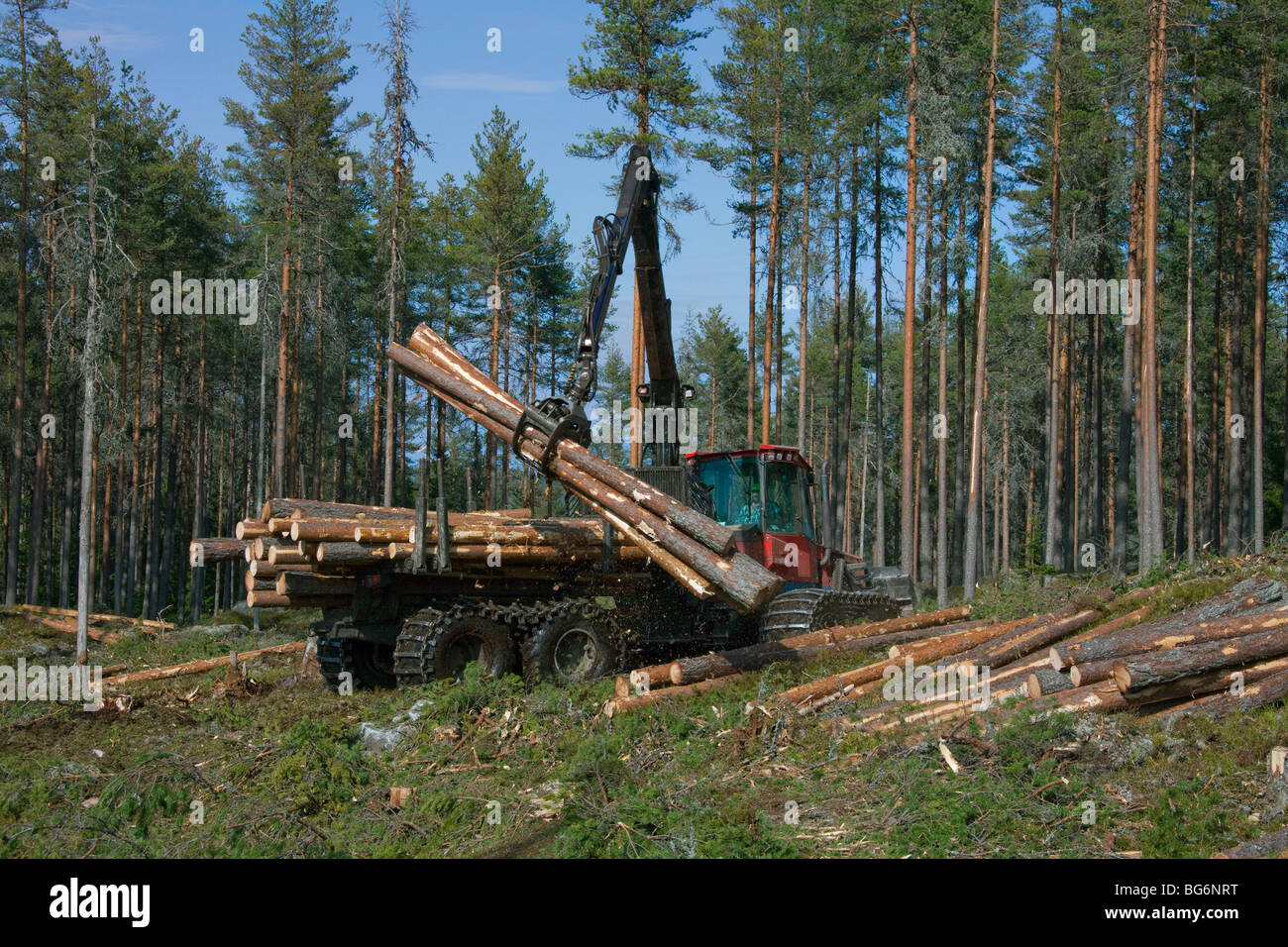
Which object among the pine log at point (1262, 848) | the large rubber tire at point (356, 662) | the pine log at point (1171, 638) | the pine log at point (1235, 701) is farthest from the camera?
the large rubber tire at point (356, 662)

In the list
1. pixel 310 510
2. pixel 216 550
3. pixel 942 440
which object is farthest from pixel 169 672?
pixel 942 440

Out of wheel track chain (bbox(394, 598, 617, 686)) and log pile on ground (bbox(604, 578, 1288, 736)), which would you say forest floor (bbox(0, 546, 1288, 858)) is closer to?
log pile on ground (bbox(604, 578, 1288, 736))

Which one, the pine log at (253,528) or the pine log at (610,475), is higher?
the pine log at (610,475)

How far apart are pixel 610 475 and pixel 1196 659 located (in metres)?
Answer: 5.67

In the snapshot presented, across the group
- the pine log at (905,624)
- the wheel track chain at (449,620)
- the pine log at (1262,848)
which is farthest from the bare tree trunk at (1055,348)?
the pine log at (1262,848)

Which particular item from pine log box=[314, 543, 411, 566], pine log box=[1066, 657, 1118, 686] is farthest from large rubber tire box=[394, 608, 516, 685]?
pine log box=[1066, 657, 1118, 686]

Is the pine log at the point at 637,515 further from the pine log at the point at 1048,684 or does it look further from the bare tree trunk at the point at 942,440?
the bare tree trunk at the point at 942,440

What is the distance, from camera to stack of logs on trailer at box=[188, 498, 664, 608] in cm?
1062

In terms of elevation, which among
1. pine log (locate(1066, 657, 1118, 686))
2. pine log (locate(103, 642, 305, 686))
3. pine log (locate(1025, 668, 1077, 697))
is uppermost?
pine log (locate(1066, 657, 1118, 686))

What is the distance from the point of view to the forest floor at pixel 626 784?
613 cm

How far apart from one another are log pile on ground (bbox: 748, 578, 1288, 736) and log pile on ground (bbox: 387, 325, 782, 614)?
1178 millimetres

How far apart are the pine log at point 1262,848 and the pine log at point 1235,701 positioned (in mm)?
1840

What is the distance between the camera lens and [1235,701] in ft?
24.6

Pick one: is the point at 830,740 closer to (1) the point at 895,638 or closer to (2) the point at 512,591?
(1) the point at 895,638
